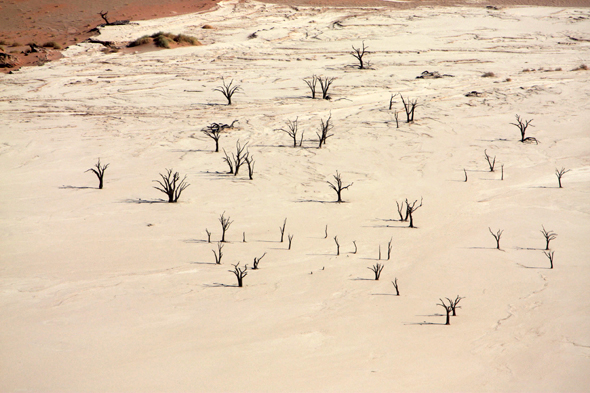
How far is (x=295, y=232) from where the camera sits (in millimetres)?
6871

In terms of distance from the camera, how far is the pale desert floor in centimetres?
387

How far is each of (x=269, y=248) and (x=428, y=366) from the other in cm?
287

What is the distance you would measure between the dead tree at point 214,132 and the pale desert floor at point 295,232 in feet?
0.56

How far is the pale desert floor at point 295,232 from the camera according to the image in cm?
387

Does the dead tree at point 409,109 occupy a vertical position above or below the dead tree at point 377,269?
above

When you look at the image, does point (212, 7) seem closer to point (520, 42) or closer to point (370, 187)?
point (520, 42)

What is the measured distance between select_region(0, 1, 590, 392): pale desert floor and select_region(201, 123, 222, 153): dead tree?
171 millimetres

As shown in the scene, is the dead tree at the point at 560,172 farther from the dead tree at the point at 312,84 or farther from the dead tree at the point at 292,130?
the dead tree at the point at 312,84

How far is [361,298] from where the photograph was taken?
5.04 m

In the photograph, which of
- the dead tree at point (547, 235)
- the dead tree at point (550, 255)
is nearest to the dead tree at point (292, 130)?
the dead tree at point (547, 235)

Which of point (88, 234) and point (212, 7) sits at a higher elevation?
point (212, 7)

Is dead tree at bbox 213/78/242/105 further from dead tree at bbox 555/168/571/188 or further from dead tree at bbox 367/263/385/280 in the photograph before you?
dead tree at bbox 367/263/385/280

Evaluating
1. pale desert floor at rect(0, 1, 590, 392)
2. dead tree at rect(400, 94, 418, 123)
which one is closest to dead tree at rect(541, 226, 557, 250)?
pale desert floor at rect(0, 1, 590, 392)

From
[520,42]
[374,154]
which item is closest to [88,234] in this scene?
[374,154]
